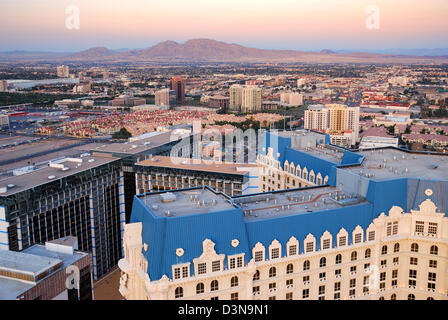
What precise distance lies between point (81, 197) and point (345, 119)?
55731 millimetres

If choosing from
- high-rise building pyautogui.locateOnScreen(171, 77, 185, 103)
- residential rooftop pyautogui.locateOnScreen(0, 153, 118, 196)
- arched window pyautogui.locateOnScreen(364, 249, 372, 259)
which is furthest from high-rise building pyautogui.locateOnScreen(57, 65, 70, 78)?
arched window pyautogui.locateOnScreen(364, 249, 372, 259)

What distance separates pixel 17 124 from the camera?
8631 centimetres

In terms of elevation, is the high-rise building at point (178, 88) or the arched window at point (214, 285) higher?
the high-rise building at point (178, 88)

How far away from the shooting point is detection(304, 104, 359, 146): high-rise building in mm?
72062

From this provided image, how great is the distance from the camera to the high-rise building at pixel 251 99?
351ft

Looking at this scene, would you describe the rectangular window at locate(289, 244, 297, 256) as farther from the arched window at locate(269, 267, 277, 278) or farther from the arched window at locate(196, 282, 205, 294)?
the arched window at locate(196, 282, 205, 294)

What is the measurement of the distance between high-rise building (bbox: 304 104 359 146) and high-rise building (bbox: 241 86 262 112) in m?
28.8

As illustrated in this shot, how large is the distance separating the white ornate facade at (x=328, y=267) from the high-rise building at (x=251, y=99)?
92126 mm

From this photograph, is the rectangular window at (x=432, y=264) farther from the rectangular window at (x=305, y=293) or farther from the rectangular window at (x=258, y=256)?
the rectangular window at (x=258, y=256)

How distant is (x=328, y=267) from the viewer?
14.6 meters

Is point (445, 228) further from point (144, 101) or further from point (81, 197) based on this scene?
point (144, 101)

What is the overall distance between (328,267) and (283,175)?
10.5 metres

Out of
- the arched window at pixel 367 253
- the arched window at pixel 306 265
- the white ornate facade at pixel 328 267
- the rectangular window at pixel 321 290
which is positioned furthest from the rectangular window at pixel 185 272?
the arched window at pixel 367 253
